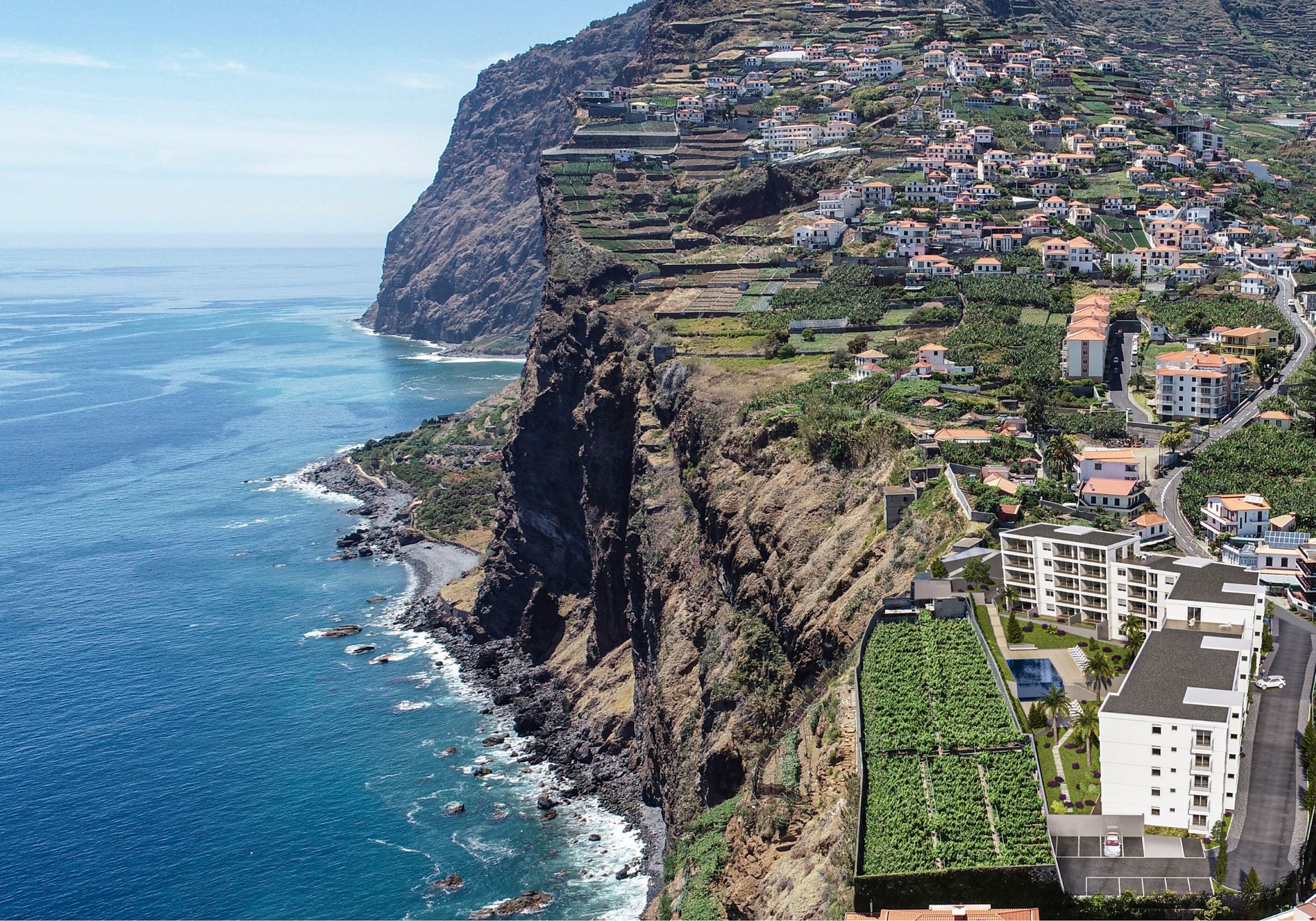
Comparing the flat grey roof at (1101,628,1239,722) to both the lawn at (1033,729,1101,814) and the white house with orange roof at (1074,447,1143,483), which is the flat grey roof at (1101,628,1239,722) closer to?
the lawn at (1033,729,1101,814)

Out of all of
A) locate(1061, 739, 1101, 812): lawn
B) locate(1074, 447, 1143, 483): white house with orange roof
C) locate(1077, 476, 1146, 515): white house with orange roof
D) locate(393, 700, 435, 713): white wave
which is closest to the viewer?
locate(1061, 739, 1101, 812): lawn

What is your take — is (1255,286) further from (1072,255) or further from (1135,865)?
(1135,865)

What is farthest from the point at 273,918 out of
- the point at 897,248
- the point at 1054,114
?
the point at 1054,114

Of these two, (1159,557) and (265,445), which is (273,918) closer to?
(1159,557)

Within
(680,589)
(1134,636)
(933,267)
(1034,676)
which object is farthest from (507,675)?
(1134,636)

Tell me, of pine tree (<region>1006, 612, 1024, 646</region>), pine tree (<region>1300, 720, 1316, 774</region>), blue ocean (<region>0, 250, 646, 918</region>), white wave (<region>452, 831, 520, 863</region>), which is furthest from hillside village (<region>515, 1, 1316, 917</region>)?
blue ocean (<region>0, 250, 646, 918</region>)

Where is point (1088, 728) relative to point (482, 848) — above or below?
above
